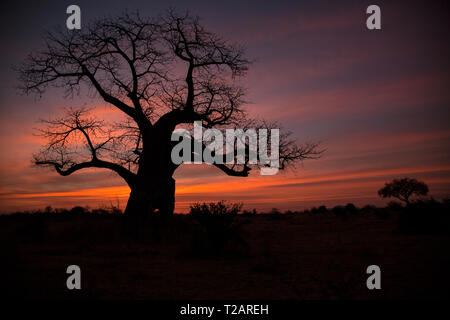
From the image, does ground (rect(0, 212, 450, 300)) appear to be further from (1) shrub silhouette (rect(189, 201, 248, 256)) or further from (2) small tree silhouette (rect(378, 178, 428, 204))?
(2) small tree silhouette (rect(378, 178, 428, 204))

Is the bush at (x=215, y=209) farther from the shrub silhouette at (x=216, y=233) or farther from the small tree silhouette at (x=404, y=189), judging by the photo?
the small tree silhouette at (x=404, y=189)

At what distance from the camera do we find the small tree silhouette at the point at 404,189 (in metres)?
33.0

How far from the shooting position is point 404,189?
3416 cm

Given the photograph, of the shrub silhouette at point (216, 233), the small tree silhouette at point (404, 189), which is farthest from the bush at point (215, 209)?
the small tree silhouette at point (404, 189)

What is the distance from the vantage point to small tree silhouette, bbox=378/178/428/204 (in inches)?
1300

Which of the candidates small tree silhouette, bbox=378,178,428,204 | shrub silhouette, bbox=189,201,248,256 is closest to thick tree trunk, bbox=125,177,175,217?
shrub silhouette, bbox=189,201,248,256

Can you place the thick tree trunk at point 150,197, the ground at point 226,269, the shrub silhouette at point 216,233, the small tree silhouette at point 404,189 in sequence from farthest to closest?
Result: the small tree silhouette at point 404,189, the thick tree trunk at point 150,197, the shrub silhouette at point 216,233, the ground at point 226,269

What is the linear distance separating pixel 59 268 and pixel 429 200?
515 inches

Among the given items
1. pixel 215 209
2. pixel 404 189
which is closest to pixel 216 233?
pixel 215 209

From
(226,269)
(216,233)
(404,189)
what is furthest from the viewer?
(404,189)

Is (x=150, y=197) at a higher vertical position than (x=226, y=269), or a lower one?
higher

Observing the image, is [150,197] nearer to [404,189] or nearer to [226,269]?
[226,269]
